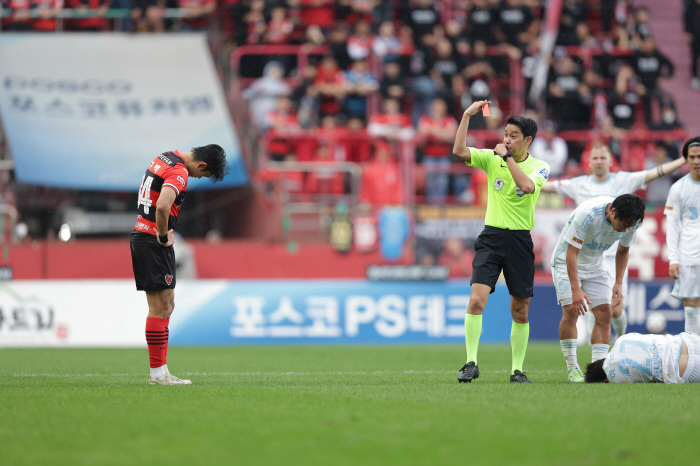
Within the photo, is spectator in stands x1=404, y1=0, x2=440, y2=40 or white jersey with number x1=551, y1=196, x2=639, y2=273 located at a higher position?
spectator in stands x1=404, y1=0, x2=440, y2=40

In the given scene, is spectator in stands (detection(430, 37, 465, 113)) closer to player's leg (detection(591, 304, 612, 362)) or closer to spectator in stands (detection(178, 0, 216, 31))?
spectator in stands (detection(178, 0, 216, 31))

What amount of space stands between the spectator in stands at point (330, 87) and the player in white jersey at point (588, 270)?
36.3 ft

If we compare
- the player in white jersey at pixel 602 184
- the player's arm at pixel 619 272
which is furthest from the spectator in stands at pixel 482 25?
the player's arm at pixel 619 272

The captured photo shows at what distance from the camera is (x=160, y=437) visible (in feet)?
13.4

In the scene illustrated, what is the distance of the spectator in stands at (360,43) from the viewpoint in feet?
60.2

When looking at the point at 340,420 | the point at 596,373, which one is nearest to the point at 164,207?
the point at 340,420

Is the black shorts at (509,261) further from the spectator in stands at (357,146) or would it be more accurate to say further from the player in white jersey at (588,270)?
the spectator in stands at (357,146)

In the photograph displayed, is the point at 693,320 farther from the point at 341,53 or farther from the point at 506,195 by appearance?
the point at 341,53

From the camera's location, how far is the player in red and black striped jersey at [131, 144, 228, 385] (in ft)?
21.1

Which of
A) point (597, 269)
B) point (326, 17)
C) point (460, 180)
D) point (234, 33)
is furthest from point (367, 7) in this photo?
point (597, 269)

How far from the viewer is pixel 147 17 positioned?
17.3 metres

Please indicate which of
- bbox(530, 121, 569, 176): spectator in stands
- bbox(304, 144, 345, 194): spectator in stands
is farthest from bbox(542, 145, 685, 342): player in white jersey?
bbox(530, 121, 569, 176): spectator in stands

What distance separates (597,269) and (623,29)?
14.6 meters

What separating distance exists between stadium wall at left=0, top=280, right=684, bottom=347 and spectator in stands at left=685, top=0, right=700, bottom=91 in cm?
909
